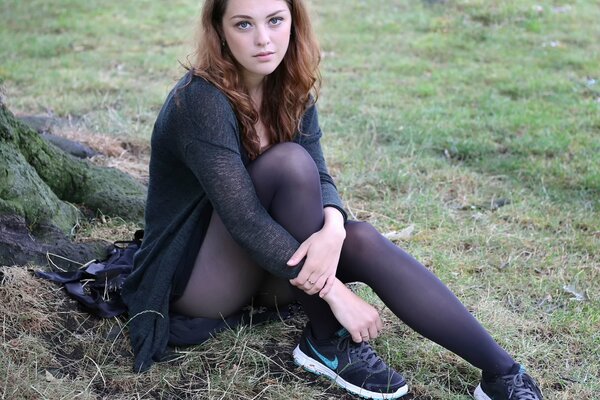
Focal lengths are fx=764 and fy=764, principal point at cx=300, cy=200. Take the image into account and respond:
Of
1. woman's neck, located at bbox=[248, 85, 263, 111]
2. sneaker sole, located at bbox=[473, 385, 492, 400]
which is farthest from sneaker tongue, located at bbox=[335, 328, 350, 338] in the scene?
woman's neck, located at bbox=[248, 85, 263, 111]

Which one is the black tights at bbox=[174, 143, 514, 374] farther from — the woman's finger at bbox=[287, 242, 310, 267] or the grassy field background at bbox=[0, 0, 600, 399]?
the grassy field background at bbox=[0, 0, 600, 399]

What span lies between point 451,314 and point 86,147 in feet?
8.47

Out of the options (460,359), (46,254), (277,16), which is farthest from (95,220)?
(460,359)

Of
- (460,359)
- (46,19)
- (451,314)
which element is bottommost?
(460,359)

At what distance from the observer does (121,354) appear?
2631mm

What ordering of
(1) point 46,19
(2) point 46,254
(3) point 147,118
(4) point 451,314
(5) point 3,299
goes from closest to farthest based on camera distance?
1. (4) point 451,314
2. (5) point 3,299
3. (2) point 46,254
4. (3) point 147,118
5. (1) point 46,19

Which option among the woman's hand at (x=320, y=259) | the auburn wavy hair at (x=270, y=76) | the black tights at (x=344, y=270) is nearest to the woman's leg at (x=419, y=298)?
the black tights at (x=344, y=270)

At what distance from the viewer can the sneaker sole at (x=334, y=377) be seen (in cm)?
250

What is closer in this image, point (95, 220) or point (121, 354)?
point (121, 354)

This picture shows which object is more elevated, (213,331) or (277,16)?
(277,16)

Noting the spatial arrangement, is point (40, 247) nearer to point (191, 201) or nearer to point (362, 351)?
point (191, 201)

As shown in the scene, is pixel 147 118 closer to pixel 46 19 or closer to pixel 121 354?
pixel 121 354

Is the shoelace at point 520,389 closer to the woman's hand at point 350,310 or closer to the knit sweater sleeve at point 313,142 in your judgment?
the woman's hand at point 350,310

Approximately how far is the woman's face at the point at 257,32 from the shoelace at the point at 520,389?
49.8 inches
